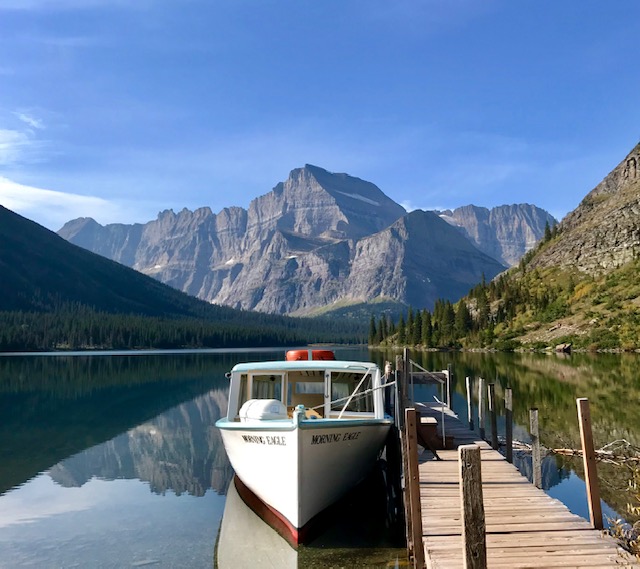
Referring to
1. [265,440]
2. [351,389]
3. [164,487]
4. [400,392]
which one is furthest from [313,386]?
[164,487]

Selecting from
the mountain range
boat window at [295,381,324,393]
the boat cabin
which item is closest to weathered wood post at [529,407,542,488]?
the boat cabin

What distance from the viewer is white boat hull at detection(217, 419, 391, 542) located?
17781mm

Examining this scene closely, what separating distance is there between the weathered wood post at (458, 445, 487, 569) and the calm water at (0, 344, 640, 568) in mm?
8560

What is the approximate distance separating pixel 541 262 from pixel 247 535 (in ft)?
619

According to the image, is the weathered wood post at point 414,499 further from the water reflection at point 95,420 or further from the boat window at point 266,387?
the water reflection at point 95,420

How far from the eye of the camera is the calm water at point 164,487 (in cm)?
1822

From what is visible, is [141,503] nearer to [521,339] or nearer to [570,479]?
[570,479]

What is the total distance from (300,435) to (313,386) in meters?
7.21

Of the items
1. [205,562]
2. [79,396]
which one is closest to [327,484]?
[205,562]

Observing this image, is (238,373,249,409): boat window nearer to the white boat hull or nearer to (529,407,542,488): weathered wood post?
the white boat hull

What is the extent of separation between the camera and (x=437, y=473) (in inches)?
761

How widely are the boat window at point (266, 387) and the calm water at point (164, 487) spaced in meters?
4.62

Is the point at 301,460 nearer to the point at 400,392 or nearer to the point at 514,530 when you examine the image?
the point at 514,530

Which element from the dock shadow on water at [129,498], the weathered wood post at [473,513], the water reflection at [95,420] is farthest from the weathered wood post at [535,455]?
the water reflection at [95,420]
